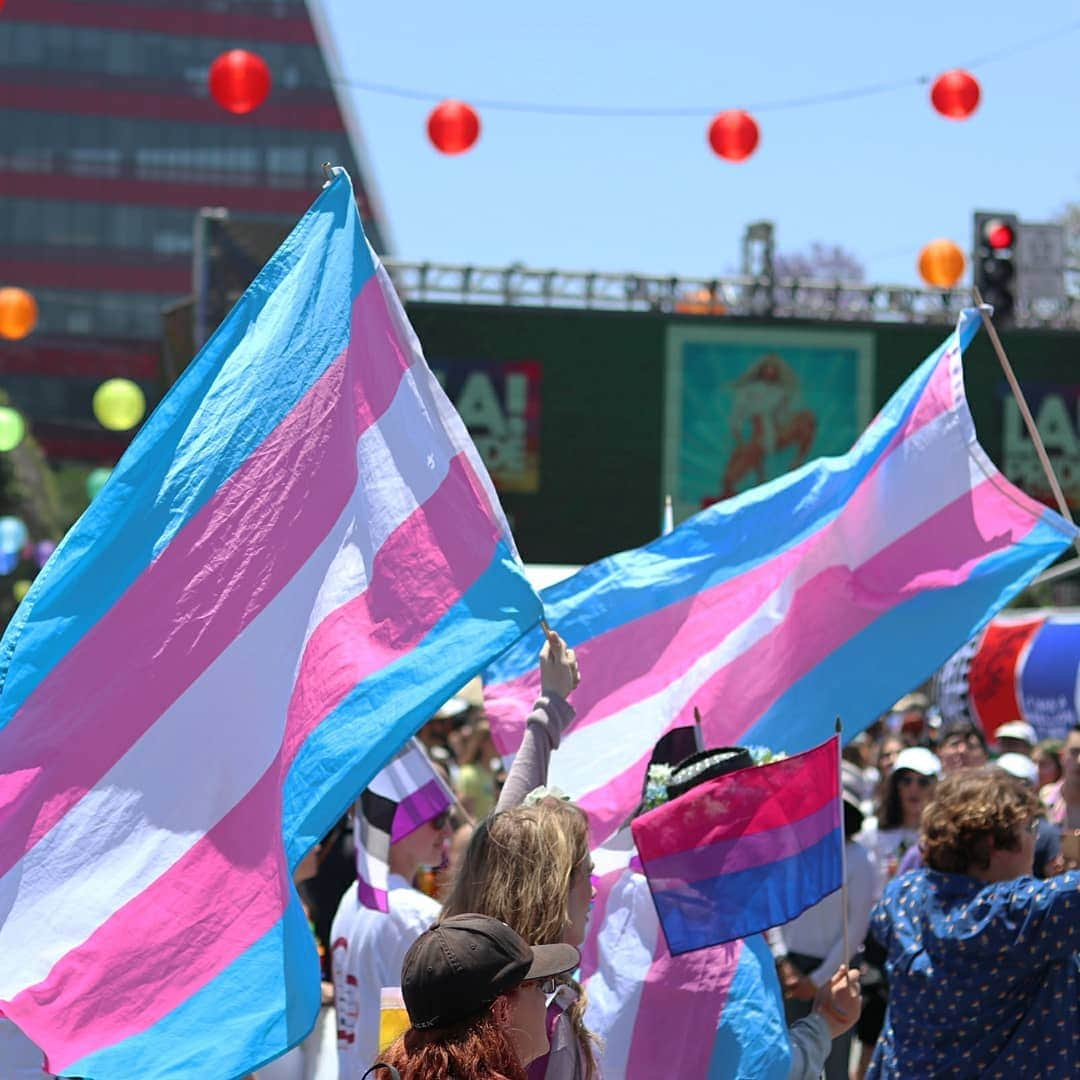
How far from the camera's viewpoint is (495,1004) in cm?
279

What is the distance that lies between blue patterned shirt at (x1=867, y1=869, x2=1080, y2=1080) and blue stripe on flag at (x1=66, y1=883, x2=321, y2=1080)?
1.42 meters

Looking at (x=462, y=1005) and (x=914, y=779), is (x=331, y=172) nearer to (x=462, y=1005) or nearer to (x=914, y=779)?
(x=462, y=1005)

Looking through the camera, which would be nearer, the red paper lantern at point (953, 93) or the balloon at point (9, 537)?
the red paper lantern at point (953, 93)

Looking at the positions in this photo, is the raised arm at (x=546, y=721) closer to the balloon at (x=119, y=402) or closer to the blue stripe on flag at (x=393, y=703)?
the blue stripe on flag at (x=393, y=703)

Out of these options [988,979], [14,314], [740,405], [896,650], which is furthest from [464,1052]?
[740,405]

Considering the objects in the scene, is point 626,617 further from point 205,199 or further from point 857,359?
point 205,199

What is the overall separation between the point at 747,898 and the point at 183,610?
1353 millimetres

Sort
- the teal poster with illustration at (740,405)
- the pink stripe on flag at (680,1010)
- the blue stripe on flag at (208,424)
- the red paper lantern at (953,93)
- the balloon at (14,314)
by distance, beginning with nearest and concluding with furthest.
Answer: the blue stripe on flag at (208,424), the pink stripe on flag at (680,1010), the red paper lantern at (953,93), the balloon at (14,314), the teal poster with illustration at (740,405)

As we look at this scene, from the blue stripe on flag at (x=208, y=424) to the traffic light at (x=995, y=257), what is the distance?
14391 mm

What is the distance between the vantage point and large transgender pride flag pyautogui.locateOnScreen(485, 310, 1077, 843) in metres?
5.70

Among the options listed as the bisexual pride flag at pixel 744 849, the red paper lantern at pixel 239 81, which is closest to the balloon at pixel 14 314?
the red paper lantern at pixel 239 81

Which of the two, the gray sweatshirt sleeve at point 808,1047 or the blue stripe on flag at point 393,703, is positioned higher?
the blue stripe on flag at point 393,703

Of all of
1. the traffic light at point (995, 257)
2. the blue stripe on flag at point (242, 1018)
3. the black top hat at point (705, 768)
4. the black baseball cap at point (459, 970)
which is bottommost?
the blue stripe on flag at point (242, 1018)

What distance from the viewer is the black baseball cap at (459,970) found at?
9.03 feet
